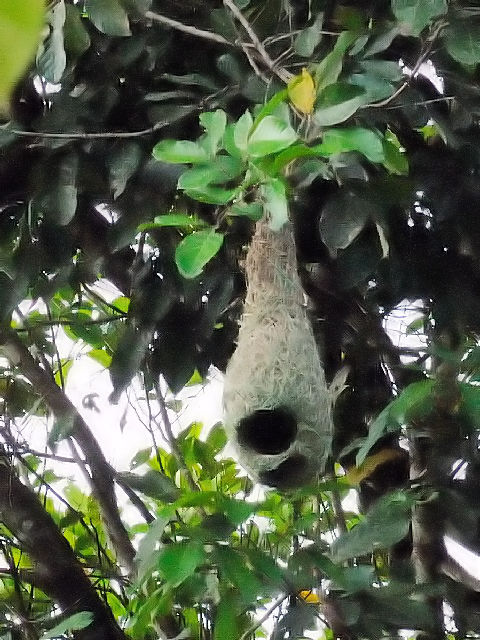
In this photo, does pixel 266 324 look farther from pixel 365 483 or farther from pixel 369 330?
pixel 365 483

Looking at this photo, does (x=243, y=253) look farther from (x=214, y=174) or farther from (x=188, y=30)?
(x=214, y=174)

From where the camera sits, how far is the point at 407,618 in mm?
895

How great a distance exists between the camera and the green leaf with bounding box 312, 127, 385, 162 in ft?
1.93

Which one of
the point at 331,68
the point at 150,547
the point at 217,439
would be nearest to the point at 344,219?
the point at 331,68

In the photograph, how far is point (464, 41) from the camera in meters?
0.77

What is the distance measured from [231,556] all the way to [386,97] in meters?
0.49

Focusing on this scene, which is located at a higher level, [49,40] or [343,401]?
[49,40]

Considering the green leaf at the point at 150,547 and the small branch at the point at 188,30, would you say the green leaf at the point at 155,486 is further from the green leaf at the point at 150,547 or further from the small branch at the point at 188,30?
the small branch at the point at 188,30

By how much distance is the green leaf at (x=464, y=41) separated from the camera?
0.76 m

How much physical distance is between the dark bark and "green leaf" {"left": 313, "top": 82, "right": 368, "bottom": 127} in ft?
2.61

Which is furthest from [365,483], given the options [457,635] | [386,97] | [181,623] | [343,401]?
[386,97]

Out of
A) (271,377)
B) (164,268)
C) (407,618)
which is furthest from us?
(164,268)

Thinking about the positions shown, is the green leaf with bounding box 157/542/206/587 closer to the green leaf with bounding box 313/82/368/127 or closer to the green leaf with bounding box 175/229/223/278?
the green leaf with bounding box 175/229/223/278

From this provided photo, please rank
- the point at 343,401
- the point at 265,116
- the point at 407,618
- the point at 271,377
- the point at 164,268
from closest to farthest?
the point at 265,116, the point at 271,377, the point at 407,618, the point at 164,268, the point at 343,401
